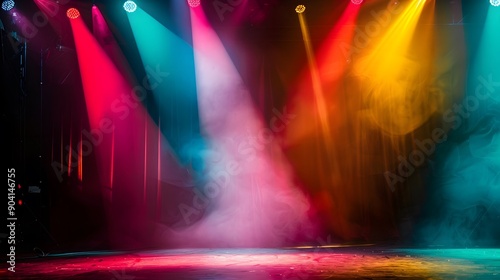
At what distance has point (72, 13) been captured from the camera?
685 centimetres

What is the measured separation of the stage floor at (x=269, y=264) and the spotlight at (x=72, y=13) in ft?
10.6

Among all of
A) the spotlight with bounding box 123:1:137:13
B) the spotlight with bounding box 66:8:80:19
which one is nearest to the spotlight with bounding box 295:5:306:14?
the spotlight with bounding box 123:1:137:13

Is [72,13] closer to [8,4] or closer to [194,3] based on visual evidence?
[8,4]

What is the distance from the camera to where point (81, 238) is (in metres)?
7.10

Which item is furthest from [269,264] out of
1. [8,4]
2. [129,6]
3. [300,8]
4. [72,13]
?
[8,4]

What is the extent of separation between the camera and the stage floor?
403 centimetres

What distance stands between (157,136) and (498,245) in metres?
4.98

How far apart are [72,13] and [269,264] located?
14.6 ft

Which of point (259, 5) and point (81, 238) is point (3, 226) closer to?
point (81, 238)

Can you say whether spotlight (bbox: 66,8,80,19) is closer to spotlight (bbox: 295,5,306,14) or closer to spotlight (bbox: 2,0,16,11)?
spotlight (bbox: 2,0,16,11)

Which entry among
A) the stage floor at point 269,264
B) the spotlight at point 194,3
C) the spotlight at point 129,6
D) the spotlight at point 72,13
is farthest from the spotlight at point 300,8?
the stage floor at point 269,264

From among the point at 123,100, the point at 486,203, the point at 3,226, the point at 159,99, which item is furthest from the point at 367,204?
the point at 3,226

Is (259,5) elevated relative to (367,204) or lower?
elevated

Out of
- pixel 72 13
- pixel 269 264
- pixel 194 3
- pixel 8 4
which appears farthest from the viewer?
pixel 72 13
